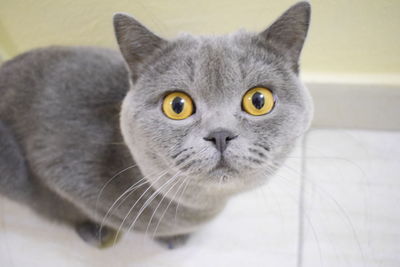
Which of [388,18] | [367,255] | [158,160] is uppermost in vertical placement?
[388,18]

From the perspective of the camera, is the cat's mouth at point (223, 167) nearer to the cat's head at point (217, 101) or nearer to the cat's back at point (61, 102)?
the cat's head at point (217, 101)

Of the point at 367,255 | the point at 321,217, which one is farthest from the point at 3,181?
the point at 367,255

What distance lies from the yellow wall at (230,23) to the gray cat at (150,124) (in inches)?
5.0

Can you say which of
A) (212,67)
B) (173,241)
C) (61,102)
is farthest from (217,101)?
(173,241)

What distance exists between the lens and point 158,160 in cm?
84

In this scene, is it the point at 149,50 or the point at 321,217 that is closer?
the point at 149,50

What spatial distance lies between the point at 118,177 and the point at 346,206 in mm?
642

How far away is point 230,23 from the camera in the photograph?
1.18m

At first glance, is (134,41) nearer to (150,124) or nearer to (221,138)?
(150,124)

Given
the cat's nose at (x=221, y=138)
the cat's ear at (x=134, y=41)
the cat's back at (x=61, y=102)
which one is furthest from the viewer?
the cat's back at (x=61, y=102)

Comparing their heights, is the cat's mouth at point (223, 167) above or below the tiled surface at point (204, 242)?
above

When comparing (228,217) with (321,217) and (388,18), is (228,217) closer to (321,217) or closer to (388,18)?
(321,217)

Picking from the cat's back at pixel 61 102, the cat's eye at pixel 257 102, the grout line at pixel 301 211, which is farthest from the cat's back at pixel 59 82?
the grout line at pixel 301 211

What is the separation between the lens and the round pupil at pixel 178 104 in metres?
0.80
